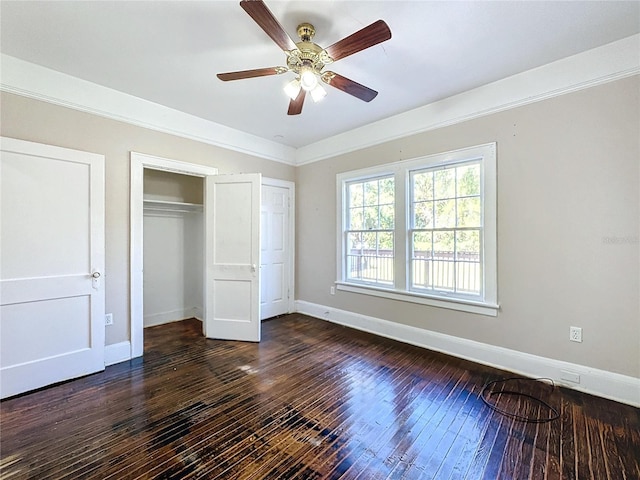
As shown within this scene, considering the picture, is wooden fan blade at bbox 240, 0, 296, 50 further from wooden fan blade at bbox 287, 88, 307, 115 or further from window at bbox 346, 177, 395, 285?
window at bbox 346, 177, 395, 285

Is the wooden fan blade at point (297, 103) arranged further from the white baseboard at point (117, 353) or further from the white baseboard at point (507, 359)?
the white baseboard at point (117, 353)

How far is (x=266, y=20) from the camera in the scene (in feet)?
5.25

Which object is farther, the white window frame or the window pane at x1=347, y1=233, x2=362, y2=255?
the window pane at x1=347, y1=233, x2=362, y2=255

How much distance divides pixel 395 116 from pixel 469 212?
154cm

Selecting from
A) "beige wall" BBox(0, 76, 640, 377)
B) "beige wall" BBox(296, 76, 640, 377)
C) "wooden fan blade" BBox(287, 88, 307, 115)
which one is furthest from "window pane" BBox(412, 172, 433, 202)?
"wooden fan blade" BBox(287, 88, 307, 115)

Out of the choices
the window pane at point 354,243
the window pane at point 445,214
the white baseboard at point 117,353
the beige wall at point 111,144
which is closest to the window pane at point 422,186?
the window pane at point 445,214

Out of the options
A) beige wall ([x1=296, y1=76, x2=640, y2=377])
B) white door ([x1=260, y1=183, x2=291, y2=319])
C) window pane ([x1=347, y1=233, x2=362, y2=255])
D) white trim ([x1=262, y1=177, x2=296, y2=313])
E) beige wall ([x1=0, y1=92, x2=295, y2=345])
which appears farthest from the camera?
white trim ([x1=262, y1=177, x2=296, y2=313])

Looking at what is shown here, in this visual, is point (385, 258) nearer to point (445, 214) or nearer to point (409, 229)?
point (409, 229)

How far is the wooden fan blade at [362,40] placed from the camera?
1613 millimetres

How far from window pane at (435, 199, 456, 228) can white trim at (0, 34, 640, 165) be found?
0.90m

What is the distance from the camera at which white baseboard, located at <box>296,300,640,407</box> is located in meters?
2.30

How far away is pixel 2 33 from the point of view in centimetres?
218

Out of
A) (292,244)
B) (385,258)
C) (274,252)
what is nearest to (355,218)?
(385,258)

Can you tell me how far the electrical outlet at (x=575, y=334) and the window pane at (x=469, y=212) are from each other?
1.22 m
